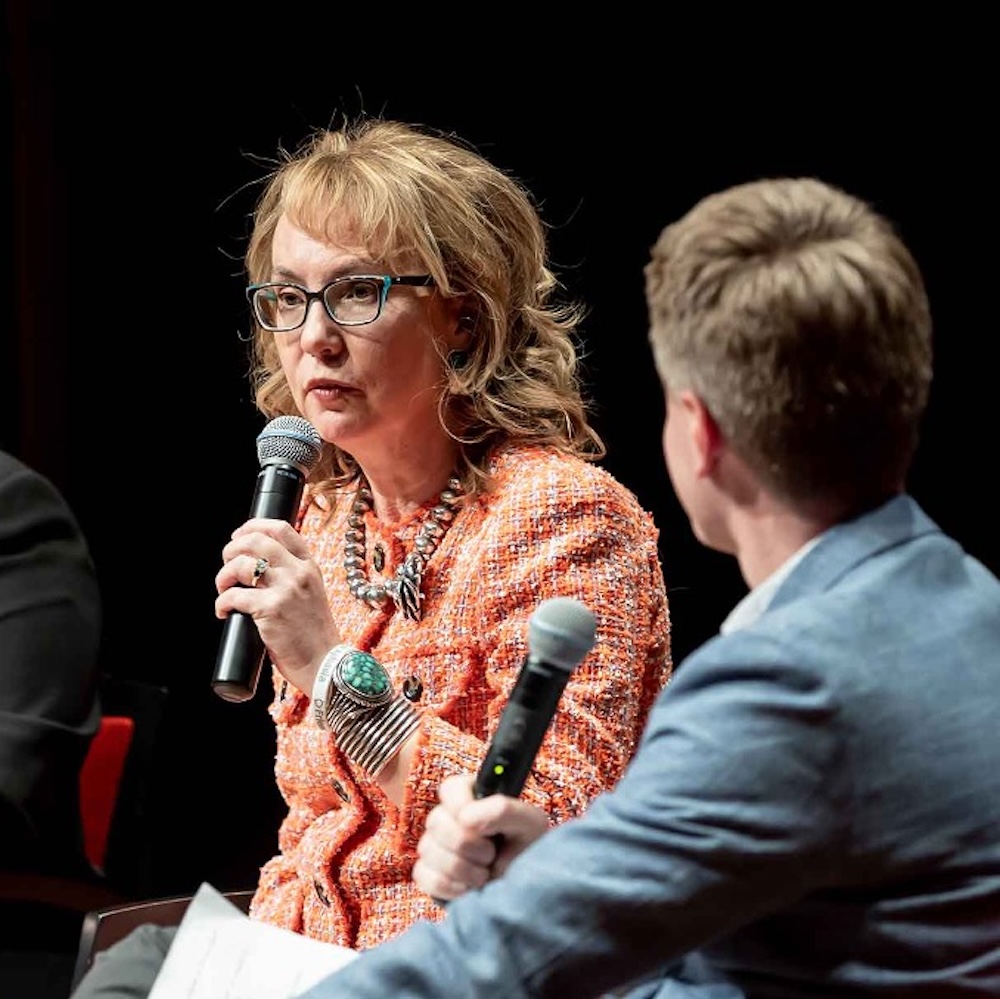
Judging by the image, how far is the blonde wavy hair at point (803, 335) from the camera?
1076 mm

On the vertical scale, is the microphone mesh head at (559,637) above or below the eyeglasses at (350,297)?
above

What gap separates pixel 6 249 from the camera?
13.5 feet

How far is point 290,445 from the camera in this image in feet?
6.10

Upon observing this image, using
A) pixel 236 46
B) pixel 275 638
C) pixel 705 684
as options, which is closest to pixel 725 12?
pixel 236 46

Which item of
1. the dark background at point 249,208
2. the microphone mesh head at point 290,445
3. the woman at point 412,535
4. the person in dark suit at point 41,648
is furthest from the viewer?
the dark background at point 249,208

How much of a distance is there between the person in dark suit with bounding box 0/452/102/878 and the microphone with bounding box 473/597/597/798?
1.53 metres

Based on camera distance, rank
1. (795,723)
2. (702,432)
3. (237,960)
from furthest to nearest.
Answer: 1. (237,960)
2. (702,432)
3. (795,723)

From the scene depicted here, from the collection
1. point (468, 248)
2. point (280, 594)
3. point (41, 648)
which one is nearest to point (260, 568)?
point (280, 594)

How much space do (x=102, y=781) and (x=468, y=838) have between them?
78.7 inches

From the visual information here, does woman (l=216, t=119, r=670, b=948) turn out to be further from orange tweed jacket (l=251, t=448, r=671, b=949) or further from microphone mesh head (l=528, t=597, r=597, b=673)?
microphone mesh head (l=528, t=597, r=597, b=673)

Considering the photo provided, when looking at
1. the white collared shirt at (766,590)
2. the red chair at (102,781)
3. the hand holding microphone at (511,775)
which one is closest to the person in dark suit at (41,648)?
the red chair at (102,781)

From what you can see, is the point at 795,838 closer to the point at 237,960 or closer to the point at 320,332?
the point at 237,960

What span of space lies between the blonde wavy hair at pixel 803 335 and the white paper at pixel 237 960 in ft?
2.52

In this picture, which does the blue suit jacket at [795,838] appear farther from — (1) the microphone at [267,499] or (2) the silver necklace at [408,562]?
(2) the silver necklace at [408,562]
